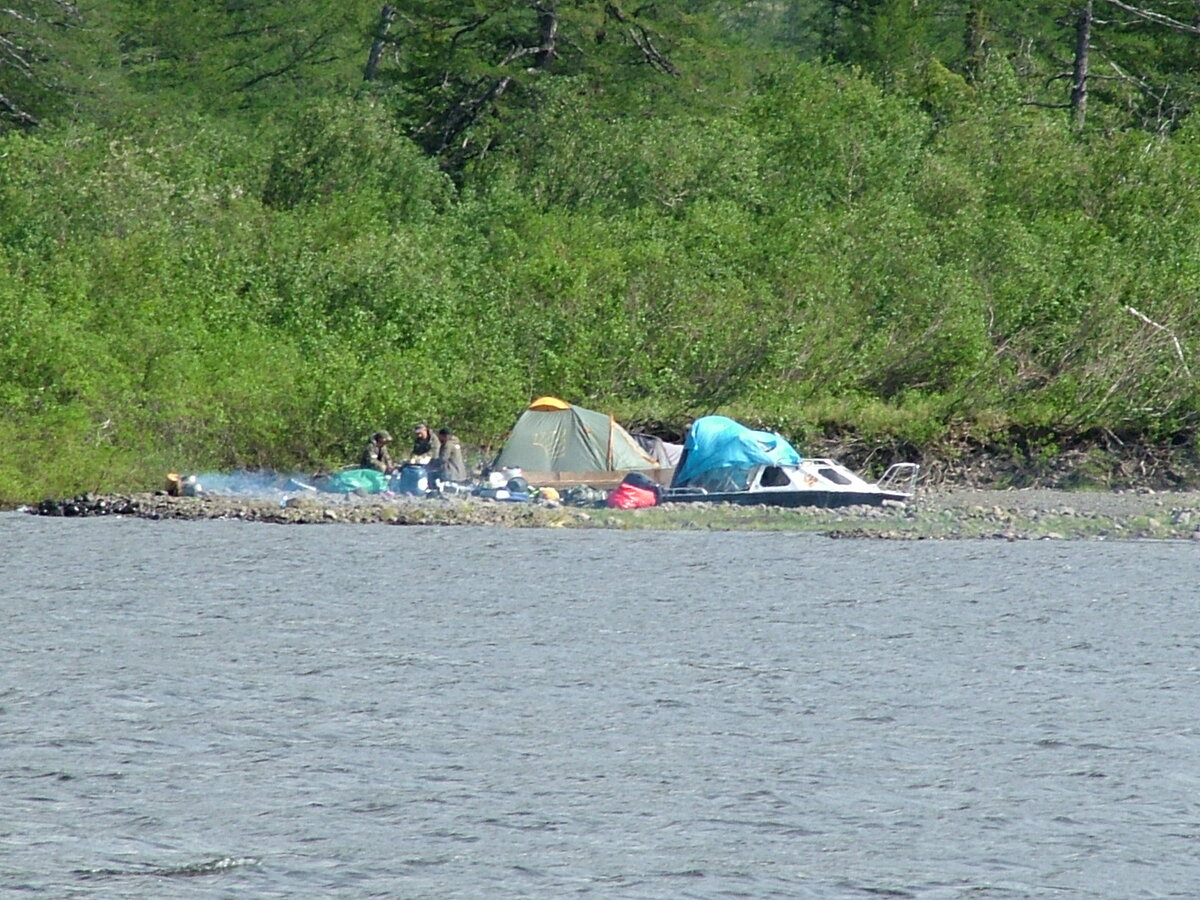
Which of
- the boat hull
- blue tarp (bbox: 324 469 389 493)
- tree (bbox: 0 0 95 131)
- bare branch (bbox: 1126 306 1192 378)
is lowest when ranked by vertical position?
blue tarp (bbox: 324 469 389 493)

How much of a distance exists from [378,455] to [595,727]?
18.9 meters

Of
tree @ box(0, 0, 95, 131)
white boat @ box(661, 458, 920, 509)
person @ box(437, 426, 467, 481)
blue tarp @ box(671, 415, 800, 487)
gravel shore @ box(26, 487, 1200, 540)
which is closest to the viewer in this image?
gravel shore @ box(26, 487, 1200, 540)

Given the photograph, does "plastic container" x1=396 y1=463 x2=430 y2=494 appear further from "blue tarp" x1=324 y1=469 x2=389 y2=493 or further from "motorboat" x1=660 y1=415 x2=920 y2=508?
"motorboat" x1=660 y1=415 x2=920 y2=508

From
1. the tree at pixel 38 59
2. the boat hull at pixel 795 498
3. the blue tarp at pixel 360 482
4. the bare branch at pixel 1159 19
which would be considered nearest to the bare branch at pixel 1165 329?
the bare branch at pixel 1159 19

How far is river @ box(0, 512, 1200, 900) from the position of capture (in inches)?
462

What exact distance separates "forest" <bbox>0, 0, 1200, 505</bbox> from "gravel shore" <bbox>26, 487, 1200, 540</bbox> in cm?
274

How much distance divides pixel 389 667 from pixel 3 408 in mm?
18452

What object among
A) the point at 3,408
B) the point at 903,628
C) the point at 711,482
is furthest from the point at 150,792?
the point at 3,408

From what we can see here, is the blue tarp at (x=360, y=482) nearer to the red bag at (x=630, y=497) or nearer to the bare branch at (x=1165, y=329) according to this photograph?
the red bag at (x=630, y=497)

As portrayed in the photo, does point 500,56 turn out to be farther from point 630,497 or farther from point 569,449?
point 630,497

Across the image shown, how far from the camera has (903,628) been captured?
21.8 meters

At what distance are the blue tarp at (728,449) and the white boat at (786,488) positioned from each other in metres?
0.13

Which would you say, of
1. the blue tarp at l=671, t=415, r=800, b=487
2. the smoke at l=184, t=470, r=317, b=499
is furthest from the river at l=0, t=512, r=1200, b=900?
the smoke at l=184, t=470, r=317, b=499

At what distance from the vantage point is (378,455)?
34.2m
